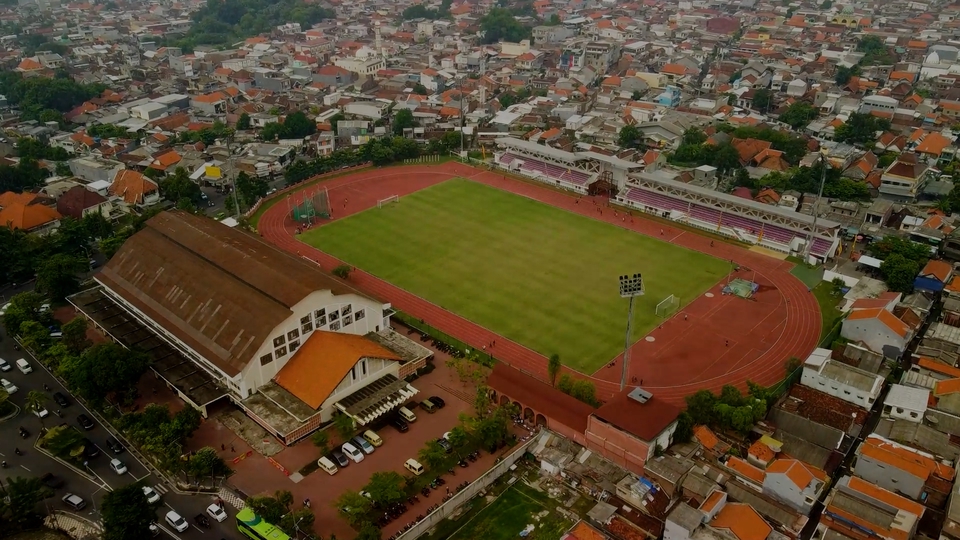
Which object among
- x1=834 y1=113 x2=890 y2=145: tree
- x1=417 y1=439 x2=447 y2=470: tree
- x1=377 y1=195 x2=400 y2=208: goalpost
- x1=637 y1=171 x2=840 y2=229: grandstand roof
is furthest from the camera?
x1=834 y1=113 x2=890 y2=145: tree

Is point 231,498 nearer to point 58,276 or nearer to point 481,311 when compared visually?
point 481,311

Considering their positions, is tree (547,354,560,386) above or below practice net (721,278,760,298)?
Answer: above

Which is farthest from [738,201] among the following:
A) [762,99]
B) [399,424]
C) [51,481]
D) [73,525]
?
[51,481]

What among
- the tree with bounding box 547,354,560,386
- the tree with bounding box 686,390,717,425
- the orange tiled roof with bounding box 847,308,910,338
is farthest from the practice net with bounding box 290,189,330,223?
the orange tiled roof with bounding box 847,308,910,338

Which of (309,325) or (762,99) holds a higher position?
(309,325)

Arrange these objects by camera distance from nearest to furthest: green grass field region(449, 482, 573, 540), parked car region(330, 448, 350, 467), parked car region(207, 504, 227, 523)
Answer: green grass field region(449, 482, 573, 540)
parked car region(207, 504, 227, 523)
parked car region(330, 448, 350, 467)

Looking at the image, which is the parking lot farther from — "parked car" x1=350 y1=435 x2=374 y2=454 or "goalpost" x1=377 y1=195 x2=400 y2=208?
"goalpost" x1=377 y1=195 x2=400 y2=208
